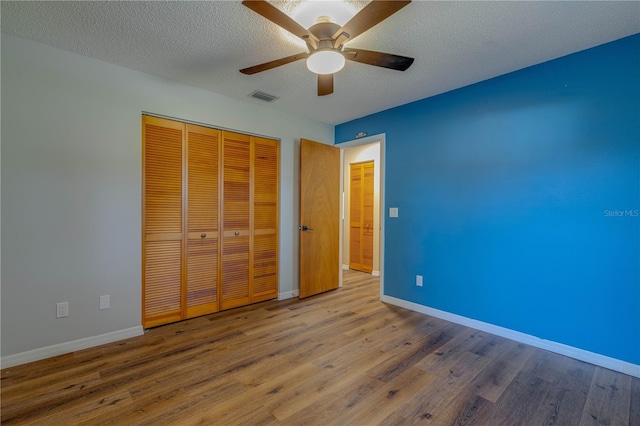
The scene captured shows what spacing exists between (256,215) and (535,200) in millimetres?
2927

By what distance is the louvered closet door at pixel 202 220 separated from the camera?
9.88ft

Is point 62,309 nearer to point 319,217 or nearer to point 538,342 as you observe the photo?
point 319,217

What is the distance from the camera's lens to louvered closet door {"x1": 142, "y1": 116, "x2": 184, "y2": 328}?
9.04ft

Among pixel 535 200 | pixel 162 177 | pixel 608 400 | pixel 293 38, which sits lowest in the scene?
pixel 608 400

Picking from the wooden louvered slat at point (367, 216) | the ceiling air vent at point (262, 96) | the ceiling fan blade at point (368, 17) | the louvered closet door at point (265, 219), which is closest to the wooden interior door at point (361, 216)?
the wooden louvered slat at point (367, 216)

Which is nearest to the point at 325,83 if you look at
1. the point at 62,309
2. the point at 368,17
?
the point at 368,17

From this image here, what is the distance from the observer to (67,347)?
7.63ft

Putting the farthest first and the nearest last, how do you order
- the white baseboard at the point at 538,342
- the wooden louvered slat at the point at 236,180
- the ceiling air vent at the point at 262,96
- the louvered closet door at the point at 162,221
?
the wooden louvered slat at the point at 236,180 → the ceiling air vent at the point at 262,96 → the louvered closet door at the point at 162,221 → the white baseboard at the point at 538,342

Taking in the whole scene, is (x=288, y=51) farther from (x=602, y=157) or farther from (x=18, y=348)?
(x=18, y=348)

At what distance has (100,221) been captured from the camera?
2475mm

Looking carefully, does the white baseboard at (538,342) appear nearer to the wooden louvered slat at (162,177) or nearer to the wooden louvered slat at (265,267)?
the wooden louvered slat at (265,267)

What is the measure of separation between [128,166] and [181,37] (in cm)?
125

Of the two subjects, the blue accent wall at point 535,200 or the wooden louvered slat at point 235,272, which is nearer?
the blue accent wall at point 535,200

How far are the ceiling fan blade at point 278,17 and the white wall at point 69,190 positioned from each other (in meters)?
1.77
